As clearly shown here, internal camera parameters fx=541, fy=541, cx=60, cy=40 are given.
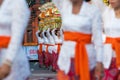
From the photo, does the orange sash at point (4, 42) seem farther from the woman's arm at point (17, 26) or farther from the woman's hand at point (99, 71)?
the woman's hand at point (99, 71)

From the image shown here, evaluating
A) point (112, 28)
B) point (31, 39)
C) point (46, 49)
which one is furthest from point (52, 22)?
point (112, 28)

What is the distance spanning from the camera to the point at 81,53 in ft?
17.4

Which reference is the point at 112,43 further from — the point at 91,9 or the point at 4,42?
the point at 4,42

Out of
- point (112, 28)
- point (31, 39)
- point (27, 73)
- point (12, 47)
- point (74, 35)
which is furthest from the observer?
point (31, 39)

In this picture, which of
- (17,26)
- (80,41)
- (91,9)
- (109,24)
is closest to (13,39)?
(17,26)

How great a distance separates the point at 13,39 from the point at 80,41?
1.42 m

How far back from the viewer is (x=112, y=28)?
5.66 meters

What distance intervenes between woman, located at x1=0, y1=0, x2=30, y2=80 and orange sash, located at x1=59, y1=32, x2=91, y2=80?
1.11m

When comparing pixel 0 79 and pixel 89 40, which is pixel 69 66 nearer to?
pixel 89 40

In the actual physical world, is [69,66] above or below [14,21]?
below

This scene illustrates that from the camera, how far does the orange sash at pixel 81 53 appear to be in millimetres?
5258

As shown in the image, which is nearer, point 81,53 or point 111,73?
point 81,53

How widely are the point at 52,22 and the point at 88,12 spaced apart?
13.0 m

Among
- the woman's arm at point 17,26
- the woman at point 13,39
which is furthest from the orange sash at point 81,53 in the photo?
the woman's arm at point 17,26
